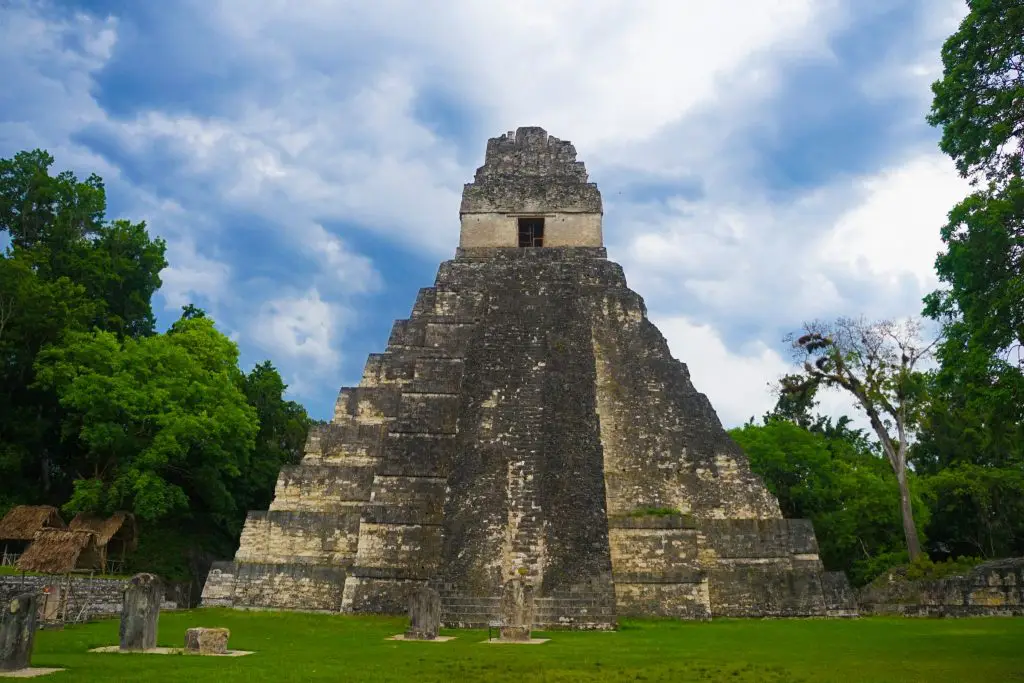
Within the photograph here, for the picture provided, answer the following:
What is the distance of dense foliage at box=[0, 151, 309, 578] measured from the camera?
845 inches

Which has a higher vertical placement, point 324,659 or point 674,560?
point 674,560

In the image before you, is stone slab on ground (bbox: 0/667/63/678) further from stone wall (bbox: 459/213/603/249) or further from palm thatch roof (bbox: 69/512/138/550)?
stone wall (bbox: 459/213/603/249)

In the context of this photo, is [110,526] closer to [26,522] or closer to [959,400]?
[26,522]

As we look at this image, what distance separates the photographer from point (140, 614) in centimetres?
841

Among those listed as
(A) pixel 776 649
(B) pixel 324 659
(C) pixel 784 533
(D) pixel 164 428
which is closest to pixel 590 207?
(C) pixel 784 533

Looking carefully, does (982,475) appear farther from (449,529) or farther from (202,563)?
(202,563)

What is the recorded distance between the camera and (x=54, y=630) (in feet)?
36.6

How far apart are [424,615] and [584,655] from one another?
2.53 m

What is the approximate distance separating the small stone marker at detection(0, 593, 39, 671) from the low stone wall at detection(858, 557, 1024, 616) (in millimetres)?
15245

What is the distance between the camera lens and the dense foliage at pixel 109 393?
2147 centimetres

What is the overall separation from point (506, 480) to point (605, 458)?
302cm

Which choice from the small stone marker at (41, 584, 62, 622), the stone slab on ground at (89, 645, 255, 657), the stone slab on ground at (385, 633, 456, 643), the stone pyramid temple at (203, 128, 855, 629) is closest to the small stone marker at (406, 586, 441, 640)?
the stone slab on ground at (385, 633, 456, 643)

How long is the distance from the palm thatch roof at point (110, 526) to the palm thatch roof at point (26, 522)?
48cm

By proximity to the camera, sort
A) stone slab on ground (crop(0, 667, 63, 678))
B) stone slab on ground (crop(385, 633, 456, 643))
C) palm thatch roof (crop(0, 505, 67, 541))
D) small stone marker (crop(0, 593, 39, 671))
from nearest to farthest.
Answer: stone slab on ground (crop(0, 667, 63, 678)) → small stone marker (crop(0, 593, 39, 671)) → stone slab on ground (crop(385, 633, 456, 643)) → palm thatch roof (crop(0, 505, 67, 541))
